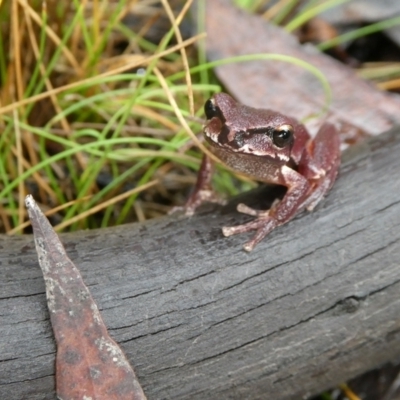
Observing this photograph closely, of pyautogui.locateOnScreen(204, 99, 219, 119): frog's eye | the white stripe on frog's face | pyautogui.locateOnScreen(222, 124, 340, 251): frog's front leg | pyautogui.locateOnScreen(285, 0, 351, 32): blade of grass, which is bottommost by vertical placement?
pyautogui.locateOnScreen(222, 124, 340, 251): frog's front leg

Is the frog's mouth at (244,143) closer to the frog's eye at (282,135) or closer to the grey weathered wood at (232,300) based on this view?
the frog's eye at (282,135)

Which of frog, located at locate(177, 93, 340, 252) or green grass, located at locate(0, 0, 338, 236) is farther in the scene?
green grass, located at locate(0, 0, 338, 236)

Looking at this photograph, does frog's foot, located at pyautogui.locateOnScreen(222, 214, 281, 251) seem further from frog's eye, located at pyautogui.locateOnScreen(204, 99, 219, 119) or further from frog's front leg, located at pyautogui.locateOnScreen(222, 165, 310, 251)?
frog's eye, located at pyautogui.locateOnScreen(204, 99, 219, 119)

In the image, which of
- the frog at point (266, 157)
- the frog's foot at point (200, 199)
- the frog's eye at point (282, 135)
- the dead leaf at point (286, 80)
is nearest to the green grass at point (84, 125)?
the dead leaf at point (286, 80)

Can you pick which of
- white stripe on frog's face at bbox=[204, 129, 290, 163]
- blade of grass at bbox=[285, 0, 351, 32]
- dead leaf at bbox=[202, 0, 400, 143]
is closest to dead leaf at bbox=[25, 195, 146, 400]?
white stripe on frog's face at bbox=[204, 129, 290, 163]

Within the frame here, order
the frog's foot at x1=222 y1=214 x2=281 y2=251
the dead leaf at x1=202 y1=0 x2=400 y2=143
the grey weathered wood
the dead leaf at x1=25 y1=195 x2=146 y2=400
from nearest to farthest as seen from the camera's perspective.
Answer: the dead leaf at x1=25 y1=195 x2=146 y2=400 < the grey weathered wood < the frog's foot at x1=222 y1=214 x2=281 y2=251 < the dead leaf at x1=202 y1=0 x2=400 y2=143

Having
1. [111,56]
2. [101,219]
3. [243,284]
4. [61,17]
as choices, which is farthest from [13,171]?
[243,284]

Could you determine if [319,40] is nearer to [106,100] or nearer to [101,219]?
[106,100]
